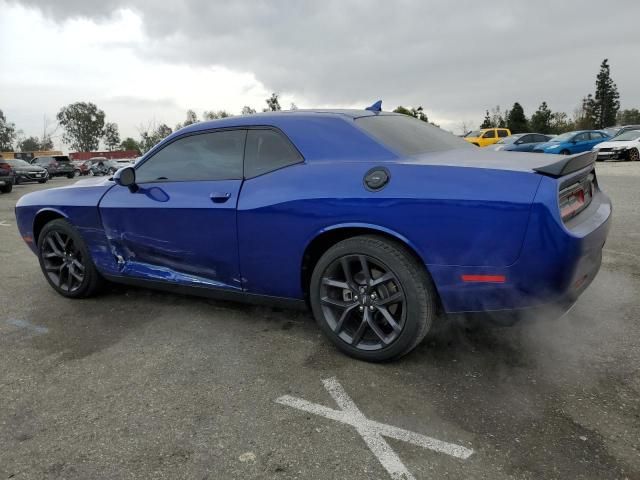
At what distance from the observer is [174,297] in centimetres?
435

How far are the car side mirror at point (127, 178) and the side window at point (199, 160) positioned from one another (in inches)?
2.4

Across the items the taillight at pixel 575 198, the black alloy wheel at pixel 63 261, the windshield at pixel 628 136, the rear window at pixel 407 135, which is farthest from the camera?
the windshield at pixel 628 136

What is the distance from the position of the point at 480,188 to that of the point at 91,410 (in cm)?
229

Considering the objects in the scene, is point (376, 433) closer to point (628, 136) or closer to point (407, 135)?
point (407, 135)

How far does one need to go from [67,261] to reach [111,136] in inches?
3864

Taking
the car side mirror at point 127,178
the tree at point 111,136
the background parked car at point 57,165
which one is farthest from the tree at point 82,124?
the car side mirror at point 127,178

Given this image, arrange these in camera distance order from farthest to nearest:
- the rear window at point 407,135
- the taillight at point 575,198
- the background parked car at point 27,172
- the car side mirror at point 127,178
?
the background parked car at point 27,172, the car side mirror at point 127,178, the rear window at point 407,135, the taillight at point 575,198

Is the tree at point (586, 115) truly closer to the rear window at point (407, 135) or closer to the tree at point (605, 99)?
the tree at point (605, 99)

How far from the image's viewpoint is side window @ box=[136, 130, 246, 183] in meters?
3.33

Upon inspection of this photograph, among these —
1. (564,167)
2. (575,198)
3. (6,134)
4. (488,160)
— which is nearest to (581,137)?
(575,198)

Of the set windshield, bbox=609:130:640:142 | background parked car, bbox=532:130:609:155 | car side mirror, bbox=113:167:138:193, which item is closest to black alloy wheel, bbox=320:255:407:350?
car side mirror, bbox=113:167:138:193

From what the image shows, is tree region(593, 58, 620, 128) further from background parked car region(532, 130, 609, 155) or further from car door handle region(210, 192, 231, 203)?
car door handle region(210, 192, 231, 203)

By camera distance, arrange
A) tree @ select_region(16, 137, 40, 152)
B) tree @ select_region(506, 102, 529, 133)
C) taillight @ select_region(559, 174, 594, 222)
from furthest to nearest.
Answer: tree @ select_region(16, 137, 40, 152) → tree @ select_region(506, 102, 529, 133) → taillight @ select_region(559, 174, 594, 222)

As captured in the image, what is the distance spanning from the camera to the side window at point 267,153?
312 centimetres
